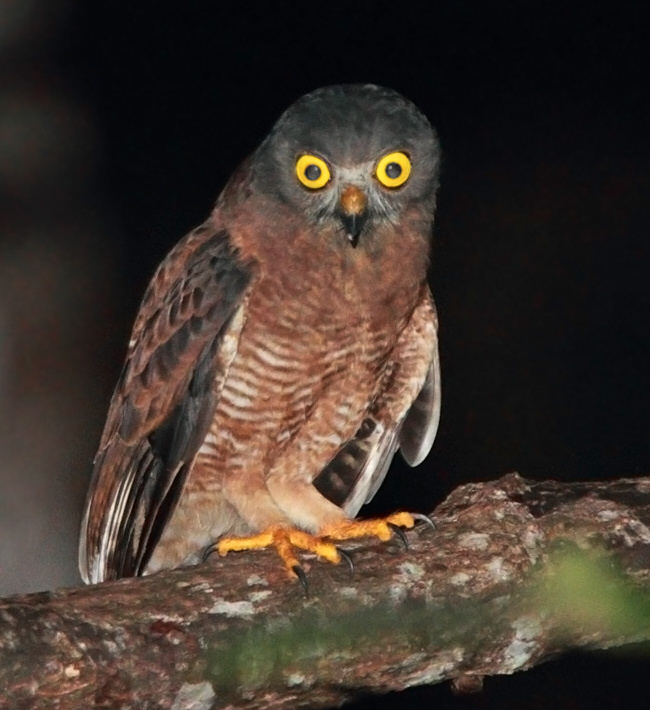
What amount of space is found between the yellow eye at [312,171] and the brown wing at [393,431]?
0.56m

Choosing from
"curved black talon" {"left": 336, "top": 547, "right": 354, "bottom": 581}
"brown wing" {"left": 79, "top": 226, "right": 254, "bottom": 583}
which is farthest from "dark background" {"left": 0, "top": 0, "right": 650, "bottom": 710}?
"curved black talon" {"left": 336, "top": 547, "right": 354, "bottom": 581}

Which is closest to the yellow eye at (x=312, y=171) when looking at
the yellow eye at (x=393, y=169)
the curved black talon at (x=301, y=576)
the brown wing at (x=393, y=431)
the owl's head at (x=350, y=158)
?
the owl's head at (x=350, y=158)

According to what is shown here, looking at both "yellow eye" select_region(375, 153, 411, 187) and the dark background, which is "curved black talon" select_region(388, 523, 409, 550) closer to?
"yellow eye" select_region(375, 153, 411, 187)

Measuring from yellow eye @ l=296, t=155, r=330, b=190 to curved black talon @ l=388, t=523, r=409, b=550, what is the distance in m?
0.97

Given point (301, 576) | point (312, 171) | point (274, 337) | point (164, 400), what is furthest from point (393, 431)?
point (301, 576)

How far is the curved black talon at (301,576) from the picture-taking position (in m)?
2.39

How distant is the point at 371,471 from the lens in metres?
3.48

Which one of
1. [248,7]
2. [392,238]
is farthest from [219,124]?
[392,238]

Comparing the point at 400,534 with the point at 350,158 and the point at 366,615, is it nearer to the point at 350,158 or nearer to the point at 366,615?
the point at 366,615

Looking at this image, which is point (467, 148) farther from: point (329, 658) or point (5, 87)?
point (329, 658)

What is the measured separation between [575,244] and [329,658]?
10.2ft

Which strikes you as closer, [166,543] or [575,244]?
[166,543]

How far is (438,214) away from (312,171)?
193 cm

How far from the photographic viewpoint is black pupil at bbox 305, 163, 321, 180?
119 inches
